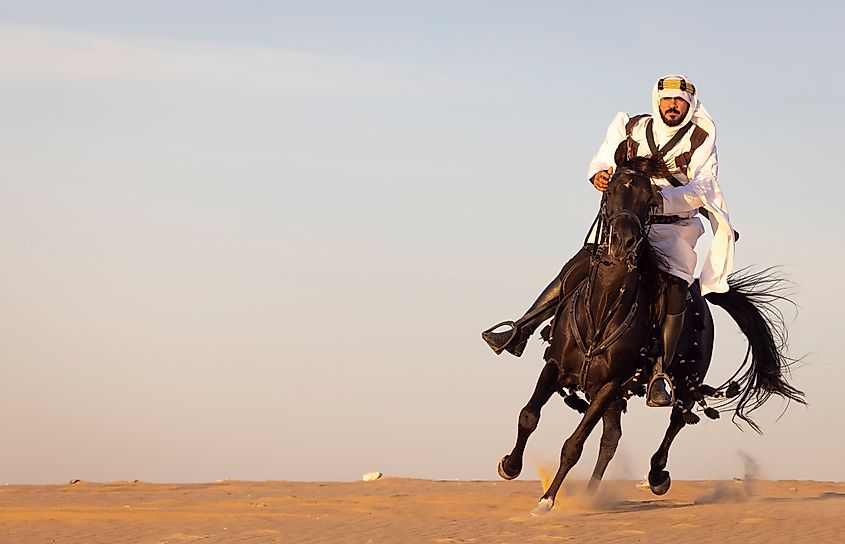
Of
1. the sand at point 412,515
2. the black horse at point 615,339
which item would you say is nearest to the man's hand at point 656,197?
the black horse at point 615,339

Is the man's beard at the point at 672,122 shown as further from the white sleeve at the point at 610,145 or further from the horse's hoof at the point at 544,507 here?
the horse's hoof at the point at 544,507

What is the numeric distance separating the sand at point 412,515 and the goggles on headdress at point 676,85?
4090mm

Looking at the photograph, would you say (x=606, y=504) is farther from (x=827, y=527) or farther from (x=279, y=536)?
(x=279, y=536)

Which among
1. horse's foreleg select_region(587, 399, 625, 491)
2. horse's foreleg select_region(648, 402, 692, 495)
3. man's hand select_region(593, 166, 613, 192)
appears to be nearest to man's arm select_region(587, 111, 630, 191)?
man's hand select_region(593, 166, 613, 192)

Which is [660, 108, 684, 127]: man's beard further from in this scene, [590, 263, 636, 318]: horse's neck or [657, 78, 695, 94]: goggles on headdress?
[590, 263, 636, 318]: horse's neck

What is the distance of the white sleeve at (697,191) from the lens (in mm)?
14312

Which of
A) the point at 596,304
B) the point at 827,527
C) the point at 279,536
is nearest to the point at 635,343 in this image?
the point at 596,304

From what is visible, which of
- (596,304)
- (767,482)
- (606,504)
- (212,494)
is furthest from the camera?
(767,482)

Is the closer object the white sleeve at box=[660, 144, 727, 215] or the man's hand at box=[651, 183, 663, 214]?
the man's hand at box=[651, 183, 663, 214]

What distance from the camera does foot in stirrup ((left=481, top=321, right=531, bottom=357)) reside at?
14969mm

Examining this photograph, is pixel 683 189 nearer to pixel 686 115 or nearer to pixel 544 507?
pixel 686 115

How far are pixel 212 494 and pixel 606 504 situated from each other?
16.9 feet

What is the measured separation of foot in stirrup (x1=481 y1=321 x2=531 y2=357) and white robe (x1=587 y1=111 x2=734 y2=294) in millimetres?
1593

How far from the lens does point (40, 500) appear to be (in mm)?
17609
